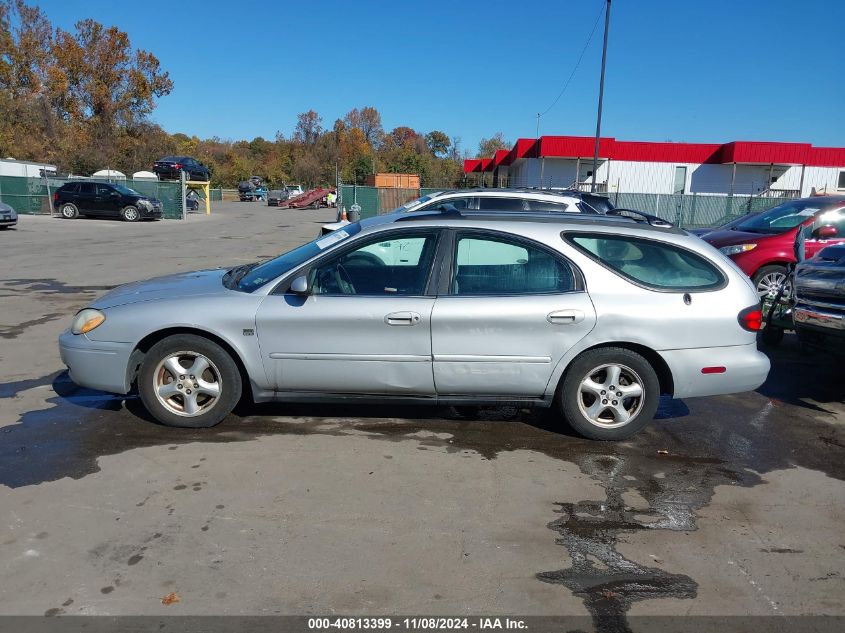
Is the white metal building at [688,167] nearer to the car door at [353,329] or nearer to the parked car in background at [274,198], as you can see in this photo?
the parked car in background at [274,198]

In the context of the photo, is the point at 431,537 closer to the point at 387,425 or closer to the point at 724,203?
the point at 387,425

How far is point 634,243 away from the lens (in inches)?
192

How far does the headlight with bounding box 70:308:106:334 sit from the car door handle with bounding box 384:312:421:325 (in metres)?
2.13

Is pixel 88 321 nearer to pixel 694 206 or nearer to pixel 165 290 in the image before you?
pixel 165 290

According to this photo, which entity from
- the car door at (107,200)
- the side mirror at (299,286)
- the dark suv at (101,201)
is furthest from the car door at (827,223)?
the car door at (107,200)

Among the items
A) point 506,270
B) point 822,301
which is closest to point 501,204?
point 822,301

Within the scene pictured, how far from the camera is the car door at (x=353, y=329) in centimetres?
460

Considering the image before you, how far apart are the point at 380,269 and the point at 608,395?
6.25ft

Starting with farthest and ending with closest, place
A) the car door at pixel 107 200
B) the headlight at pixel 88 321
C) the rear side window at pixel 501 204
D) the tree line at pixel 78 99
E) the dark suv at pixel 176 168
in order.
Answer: the tree line at pixel 78 99 < the dark suv at pixel 176 168 < the car door at pixel 107 200 < the rear side window at pixel 501 204 < the headlight at pixel 88 321

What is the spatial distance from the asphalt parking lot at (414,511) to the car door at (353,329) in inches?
17.6

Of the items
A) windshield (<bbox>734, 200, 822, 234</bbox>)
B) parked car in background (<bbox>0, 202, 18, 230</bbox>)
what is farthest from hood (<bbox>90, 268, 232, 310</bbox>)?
parked car in background (<bbox>0, 202, 18, 230</bbox>)

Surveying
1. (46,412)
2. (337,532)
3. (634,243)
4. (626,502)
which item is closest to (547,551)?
(626,502)

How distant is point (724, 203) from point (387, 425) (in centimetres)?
2471

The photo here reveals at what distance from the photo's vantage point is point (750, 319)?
4.75 m
